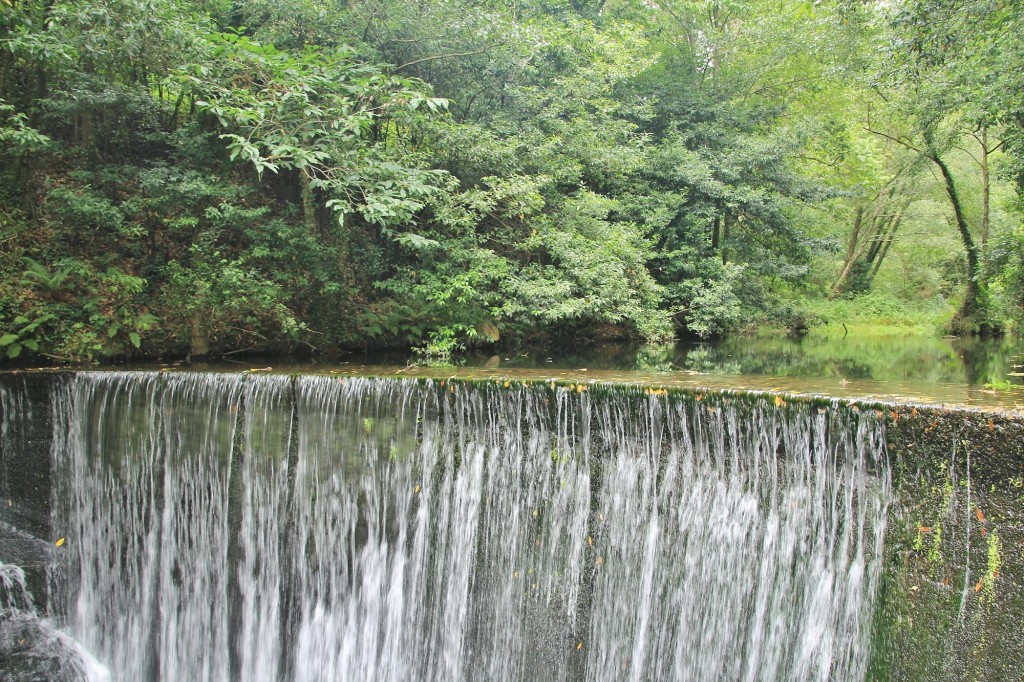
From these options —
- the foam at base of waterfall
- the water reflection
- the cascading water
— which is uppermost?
the water reflection

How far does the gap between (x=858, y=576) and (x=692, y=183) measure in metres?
13.2

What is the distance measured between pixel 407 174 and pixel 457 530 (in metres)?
5.41

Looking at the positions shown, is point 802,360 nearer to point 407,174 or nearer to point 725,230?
point 407,174

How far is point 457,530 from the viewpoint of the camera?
572 centimetres

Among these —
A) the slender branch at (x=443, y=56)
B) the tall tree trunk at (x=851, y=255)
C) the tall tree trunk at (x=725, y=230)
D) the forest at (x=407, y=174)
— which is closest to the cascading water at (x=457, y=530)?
the forest at (x=407, y=174)

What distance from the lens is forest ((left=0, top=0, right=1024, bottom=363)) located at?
27.1ft

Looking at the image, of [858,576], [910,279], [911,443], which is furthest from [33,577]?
[910,279]

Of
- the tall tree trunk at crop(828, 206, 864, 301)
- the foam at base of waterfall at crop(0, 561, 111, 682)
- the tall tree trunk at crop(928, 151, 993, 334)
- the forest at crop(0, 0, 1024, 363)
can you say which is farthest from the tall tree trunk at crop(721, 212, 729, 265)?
the foam at base of waterfall at crop(0, 561, 111, 682)

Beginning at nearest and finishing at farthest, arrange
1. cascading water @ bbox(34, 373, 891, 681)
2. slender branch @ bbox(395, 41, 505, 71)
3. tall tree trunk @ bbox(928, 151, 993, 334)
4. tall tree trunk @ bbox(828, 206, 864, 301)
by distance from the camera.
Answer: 1. cascading water @ bbox(34, 373, 891, 681)
2. slender branch @ bbox(395, 41, 505, 71)
3. tall tree trunk @ bbox(928, 151, 993, 334)
4. tall tree trunk @ bbox(828, 206, 864, 301)

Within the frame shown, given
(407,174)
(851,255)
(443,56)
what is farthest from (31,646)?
(851,255)

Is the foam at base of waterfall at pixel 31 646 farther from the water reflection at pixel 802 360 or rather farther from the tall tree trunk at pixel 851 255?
the tall tree trunk at pixel 851 255

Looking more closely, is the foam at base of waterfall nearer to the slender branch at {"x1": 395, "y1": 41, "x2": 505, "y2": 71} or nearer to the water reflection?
the water reflection

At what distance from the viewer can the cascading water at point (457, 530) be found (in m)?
4.63

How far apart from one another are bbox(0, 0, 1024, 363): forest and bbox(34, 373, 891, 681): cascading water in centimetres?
282
